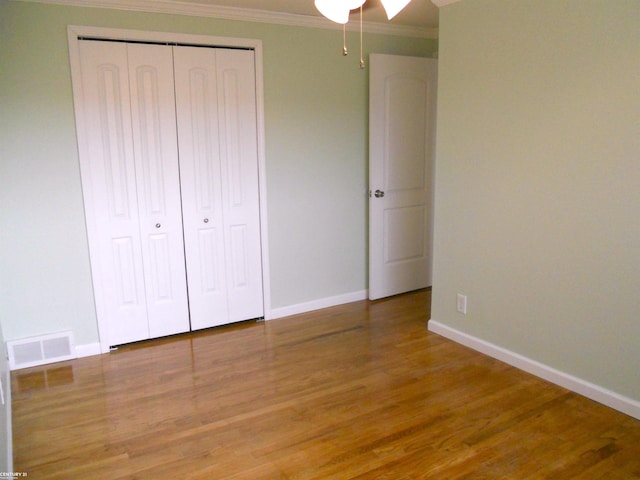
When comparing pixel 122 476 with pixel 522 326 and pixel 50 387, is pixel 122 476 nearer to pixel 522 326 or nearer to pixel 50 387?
pixel 50 387

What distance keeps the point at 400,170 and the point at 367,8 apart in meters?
1.32

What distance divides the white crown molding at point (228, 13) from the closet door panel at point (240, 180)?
25 cm

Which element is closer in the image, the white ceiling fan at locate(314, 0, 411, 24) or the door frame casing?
the white ceiling fan at locate(314, 0, 411, 24)

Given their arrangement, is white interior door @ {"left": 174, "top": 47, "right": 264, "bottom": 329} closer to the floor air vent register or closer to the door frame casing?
the door frame casing

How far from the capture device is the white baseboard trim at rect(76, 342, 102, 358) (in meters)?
3.34

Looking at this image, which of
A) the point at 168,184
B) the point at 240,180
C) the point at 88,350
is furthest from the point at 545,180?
the point at 88,350

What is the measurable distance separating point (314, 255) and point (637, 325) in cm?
233

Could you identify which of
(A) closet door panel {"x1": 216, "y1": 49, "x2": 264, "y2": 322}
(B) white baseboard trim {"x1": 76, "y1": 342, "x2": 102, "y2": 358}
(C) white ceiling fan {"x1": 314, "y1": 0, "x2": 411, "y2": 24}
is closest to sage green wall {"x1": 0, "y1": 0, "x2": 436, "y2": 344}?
(B) white baseboard trim {"x1": 76, "y1": 342, "x2": 102, "y2": 358}

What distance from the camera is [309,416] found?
8.48 ft

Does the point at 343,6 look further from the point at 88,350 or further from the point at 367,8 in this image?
the point at 88,350

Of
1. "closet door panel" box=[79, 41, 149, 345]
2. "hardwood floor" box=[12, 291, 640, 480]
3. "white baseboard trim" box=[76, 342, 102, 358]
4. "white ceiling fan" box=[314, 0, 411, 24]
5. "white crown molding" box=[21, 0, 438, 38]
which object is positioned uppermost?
"white crown molding" box=[21, 0, 438, 38]

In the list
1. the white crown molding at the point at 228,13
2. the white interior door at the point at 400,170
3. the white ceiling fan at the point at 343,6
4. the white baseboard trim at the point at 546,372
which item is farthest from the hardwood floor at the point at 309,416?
the white crown molding at the point at 228,13

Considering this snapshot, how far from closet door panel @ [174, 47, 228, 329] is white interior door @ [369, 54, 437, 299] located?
127 centimetres

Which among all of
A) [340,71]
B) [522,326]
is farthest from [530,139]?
[340,71]
